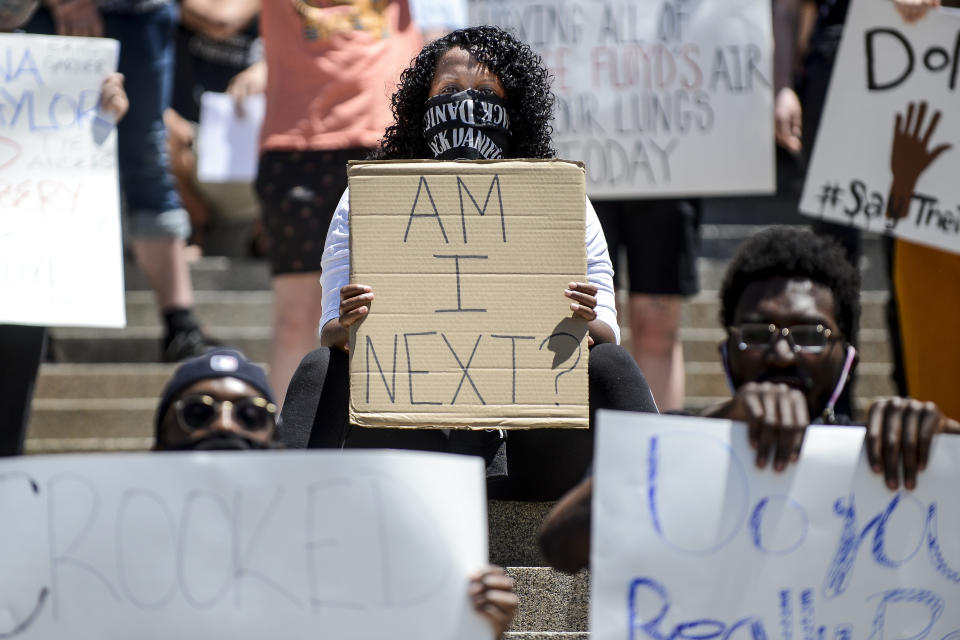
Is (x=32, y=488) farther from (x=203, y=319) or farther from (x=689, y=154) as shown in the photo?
(x=203, y=319)

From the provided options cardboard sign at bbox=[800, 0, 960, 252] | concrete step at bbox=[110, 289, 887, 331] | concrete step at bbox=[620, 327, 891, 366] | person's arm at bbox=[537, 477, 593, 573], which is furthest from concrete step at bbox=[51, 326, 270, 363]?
person's arm at bbox=[537, 477, 593, 573]

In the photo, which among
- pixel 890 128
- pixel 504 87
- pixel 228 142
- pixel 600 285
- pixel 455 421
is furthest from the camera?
pixel 228 142

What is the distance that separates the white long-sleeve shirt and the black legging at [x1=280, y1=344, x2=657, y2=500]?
0.50 feet

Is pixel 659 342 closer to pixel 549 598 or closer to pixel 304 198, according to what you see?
pixel 304 198

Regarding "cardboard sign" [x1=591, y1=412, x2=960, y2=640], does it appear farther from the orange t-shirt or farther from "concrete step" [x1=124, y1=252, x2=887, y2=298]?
"concrete step" [x1=124, y1=252, x2=887, y2=298]

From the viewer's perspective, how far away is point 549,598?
11.3 feet

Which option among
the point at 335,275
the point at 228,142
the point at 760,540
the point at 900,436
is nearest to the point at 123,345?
the point at 228,142

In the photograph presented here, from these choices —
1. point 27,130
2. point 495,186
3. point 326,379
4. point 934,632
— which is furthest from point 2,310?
point 934,632

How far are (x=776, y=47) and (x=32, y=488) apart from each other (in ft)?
12.0

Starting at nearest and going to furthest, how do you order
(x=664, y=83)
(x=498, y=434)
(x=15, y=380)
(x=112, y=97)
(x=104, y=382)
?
(x=498, y=434) → (x=15, y=380) → (x=112, y=97) → (x=664, y=83) → (x=104, y=382)

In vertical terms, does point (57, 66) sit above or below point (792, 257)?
above

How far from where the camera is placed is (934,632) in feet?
9.02

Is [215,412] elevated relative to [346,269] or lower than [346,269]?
lower

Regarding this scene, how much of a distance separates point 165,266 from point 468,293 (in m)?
2.38
